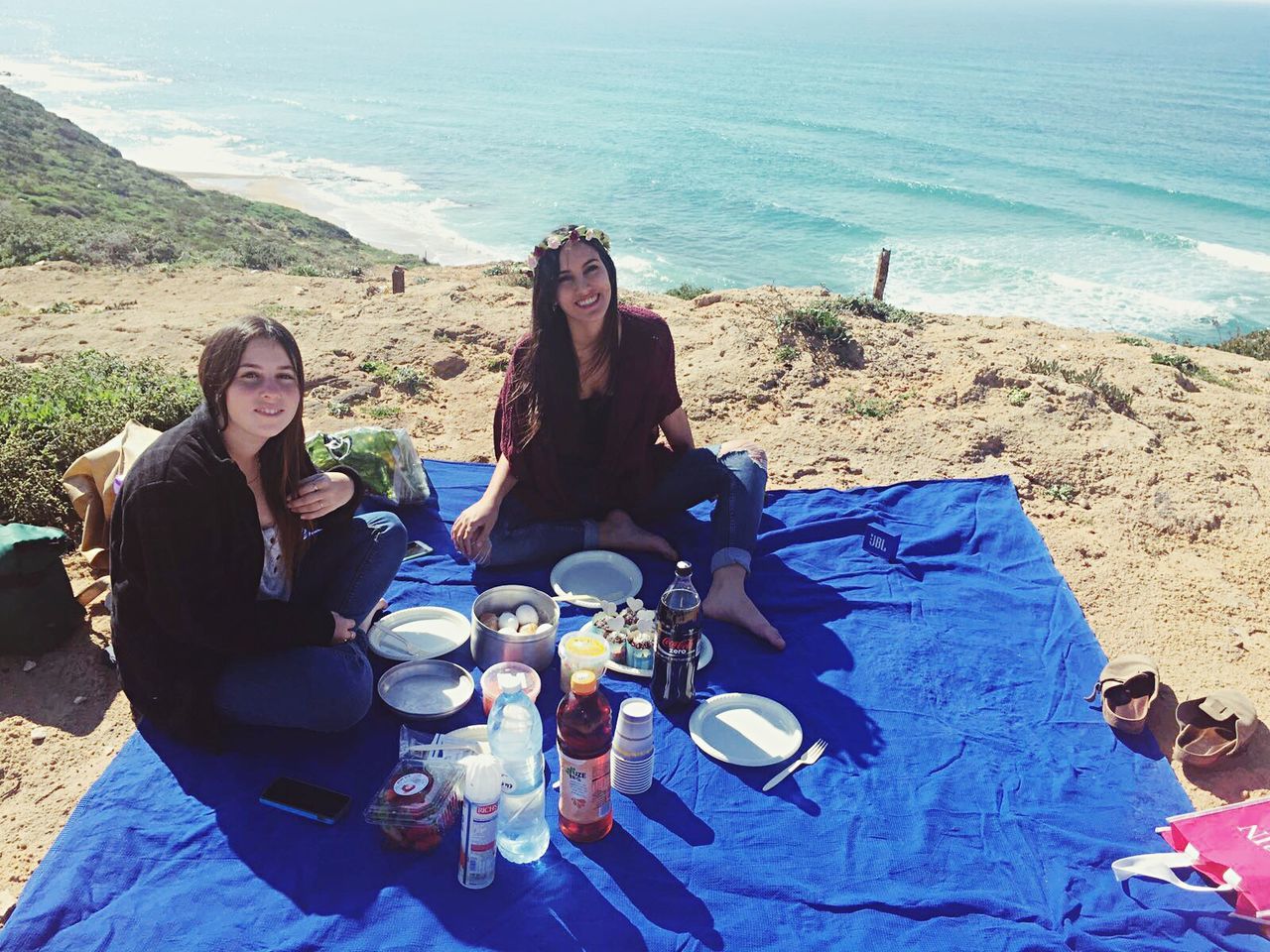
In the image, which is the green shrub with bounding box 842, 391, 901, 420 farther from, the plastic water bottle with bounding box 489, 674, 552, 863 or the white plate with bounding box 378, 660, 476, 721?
the plastic water bottle with bounding box 489, 674, 552, 863

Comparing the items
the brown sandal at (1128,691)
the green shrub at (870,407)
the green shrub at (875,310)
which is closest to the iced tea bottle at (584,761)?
the brown sandal at (1128,691)

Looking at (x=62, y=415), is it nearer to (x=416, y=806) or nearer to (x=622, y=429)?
(x=622, y=429)

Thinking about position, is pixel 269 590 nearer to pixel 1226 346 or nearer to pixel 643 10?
pixel 1226 346

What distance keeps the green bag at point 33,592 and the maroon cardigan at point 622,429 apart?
2.12 m

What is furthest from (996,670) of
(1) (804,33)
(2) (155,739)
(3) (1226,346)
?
(1) (804,33)

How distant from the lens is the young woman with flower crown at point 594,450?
428 cm

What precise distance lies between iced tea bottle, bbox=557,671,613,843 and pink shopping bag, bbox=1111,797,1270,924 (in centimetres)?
183

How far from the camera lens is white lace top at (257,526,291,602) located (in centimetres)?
346

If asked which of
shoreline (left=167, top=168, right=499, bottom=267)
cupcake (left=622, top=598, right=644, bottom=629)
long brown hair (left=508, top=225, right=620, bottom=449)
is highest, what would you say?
long brown hair (left=508, top=225, right=620, bottom=449)

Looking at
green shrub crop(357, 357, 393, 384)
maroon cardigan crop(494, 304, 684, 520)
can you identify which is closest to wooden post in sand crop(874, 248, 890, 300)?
green shrub crop(357, 357, 393, 384)

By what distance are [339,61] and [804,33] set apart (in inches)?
2233

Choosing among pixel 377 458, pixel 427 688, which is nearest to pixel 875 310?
pixel 377 458

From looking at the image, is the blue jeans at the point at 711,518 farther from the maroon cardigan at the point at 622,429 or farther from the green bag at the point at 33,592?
the green bag at the point at 33,592

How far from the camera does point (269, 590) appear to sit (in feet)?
11.5
